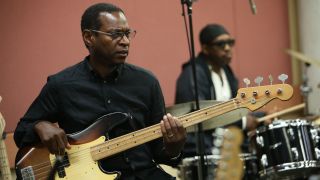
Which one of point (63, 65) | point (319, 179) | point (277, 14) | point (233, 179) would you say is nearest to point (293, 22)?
point (277, 14)

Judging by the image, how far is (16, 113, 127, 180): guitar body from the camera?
3.35 meters

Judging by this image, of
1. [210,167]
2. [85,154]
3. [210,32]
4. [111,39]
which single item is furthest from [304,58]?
[85,154]

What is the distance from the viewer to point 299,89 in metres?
6.68

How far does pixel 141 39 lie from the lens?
5.21 metres

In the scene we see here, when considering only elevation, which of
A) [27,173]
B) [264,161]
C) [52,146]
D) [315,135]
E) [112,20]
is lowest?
[264,161]

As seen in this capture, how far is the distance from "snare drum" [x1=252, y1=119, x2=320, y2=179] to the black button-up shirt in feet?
4.29

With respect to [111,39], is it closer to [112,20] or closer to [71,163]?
[112,20]

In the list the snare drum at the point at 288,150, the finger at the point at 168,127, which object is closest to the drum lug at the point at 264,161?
the snare drum at the point at 288,150

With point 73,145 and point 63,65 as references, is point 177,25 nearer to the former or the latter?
point 63,65

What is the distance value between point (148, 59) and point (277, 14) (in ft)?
6.40

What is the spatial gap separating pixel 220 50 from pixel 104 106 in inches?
90.9

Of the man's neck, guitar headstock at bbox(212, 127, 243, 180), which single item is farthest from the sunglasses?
guitar headstock at bbox(212, 127, 243, 180)

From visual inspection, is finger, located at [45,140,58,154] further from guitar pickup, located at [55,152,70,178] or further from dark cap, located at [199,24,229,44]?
dark cap, located at [199,24,229,44]

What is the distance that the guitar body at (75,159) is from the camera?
11.0 ft
